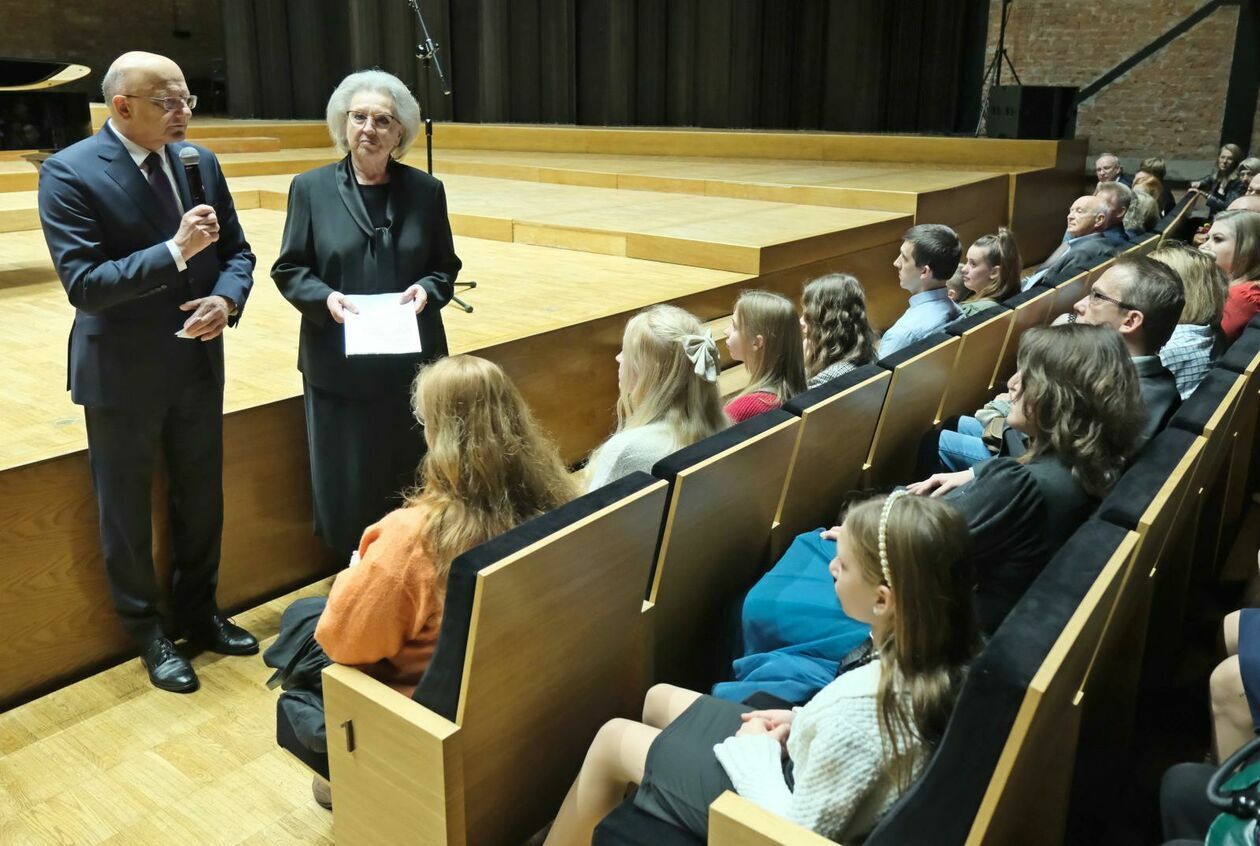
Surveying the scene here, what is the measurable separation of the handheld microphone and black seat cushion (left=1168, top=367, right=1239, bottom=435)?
178 centimetres

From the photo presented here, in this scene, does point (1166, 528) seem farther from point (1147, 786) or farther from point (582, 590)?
point (582, 590)

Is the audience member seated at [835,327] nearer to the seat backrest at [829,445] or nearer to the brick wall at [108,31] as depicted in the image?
the seat backrest at [829,445]

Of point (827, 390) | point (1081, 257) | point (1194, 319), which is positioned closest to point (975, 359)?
point (1194, 319)

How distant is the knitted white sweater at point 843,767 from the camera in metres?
1.08

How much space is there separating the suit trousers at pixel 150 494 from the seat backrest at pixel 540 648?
0.97m

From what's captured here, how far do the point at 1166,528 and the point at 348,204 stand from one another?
160cm

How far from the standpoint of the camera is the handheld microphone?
191cm

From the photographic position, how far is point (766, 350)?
6.98 ft

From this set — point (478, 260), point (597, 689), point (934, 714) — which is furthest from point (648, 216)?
point (934, 714)

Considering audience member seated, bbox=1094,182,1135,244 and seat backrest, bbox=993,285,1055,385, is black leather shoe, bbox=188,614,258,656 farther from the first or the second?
audience member seated, bbox=1094,182,1135,244

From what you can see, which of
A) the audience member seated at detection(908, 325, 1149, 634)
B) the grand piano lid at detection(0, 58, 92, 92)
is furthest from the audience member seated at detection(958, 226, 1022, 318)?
the grand piano lid at detection(0, 58, 92, 92)

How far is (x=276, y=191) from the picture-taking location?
589 cm

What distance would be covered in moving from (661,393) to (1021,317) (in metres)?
1.48

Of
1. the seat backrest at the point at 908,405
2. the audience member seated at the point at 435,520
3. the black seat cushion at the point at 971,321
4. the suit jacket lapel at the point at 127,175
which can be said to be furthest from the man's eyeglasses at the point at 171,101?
the black seat cushion at the point at 971,321
